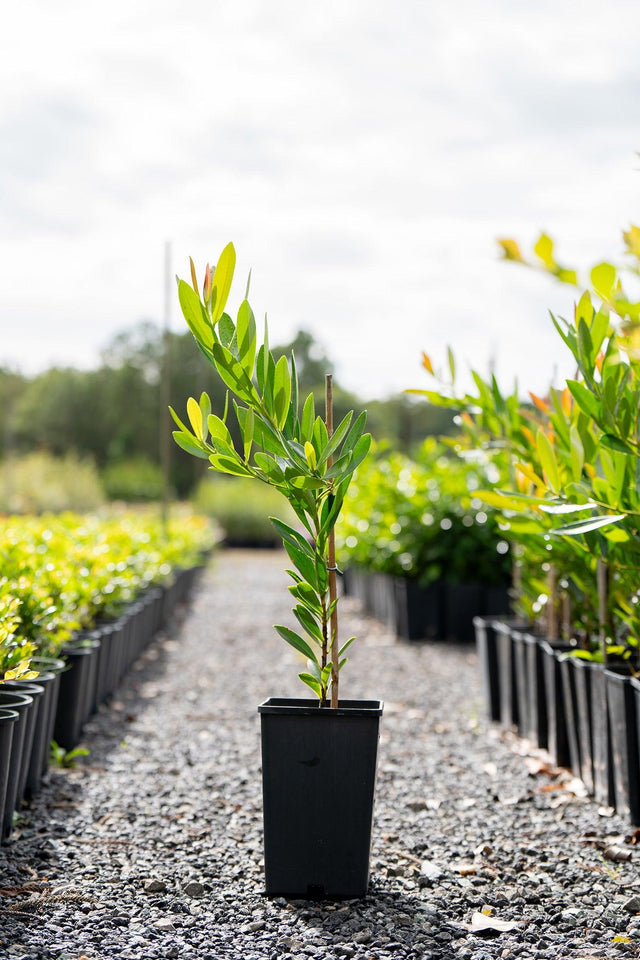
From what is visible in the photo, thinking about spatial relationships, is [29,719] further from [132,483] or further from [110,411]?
[110,411]

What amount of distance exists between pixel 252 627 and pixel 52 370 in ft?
67.0

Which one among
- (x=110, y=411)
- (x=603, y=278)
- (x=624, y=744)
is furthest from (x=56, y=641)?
(x=110, y=411)

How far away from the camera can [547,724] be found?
3.62 m

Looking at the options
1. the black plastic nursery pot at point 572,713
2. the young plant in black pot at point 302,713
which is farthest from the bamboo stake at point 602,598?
the young plant in black pot at point 302,713

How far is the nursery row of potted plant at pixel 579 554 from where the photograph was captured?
2393 mm

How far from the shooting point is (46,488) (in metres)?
14.4

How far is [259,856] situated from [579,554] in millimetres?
1466

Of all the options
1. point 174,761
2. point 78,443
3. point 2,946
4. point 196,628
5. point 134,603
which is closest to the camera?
point 2,946

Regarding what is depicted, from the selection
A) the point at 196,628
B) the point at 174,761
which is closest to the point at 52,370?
the point at 196,628

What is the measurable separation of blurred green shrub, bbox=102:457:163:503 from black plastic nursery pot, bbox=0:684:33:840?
17.5m

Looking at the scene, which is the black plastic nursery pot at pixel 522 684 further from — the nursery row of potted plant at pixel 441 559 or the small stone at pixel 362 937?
the nursery row of potted plant at pixel 441 559

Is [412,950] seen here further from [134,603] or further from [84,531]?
[84,531]

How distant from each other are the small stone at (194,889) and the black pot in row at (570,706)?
4.29 ft

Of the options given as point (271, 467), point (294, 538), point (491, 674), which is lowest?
point (491, 674)
